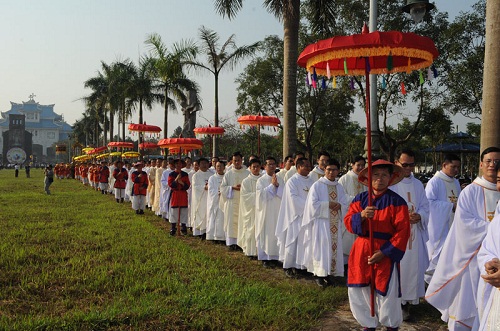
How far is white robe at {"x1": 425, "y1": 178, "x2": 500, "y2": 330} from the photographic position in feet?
15.1

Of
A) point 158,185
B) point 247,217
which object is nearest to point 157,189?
point 158,185

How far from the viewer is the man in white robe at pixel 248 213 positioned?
9266mm

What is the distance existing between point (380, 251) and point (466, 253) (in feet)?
3.14

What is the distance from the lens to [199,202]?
12148 mm

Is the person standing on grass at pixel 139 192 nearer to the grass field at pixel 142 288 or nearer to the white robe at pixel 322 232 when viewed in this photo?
the grass field at pixel 142 288

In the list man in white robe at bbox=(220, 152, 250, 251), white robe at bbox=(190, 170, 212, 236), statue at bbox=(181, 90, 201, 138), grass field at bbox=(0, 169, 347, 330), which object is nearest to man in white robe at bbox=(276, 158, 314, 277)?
grass field at bbox=(0, 169, 347, 330)

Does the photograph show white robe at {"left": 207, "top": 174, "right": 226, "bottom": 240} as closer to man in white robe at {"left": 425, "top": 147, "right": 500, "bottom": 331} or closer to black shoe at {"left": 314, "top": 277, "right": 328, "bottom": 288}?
black shoe at {"left": 314, "top": 277, "right": 328, "bottom": 288}

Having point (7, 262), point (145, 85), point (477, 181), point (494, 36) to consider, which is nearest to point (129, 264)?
point (7, 262)

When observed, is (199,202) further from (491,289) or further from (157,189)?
(491,289)

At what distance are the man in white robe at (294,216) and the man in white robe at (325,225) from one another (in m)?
0.49

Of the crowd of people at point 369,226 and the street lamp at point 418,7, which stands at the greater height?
the street lamp at point 418,7

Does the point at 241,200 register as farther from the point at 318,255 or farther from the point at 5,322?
the point at 5,322

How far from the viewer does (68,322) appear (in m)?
5.21

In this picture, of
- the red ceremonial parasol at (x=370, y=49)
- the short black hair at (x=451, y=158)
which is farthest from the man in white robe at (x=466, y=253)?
the short black hair at (x=451, y=158)
